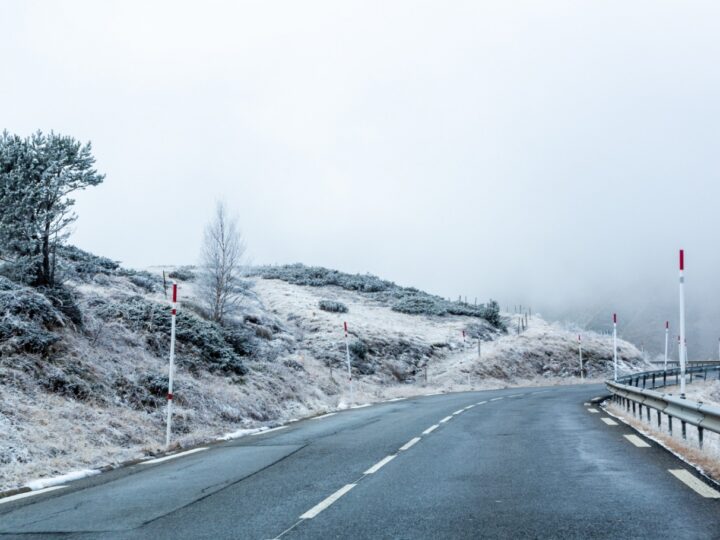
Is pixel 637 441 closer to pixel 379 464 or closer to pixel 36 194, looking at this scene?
pixel 379 464

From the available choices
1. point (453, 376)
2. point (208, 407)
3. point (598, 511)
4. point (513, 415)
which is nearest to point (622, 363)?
point (453, 376)

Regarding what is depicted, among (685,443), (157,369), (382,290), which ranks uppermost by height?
(382,290)

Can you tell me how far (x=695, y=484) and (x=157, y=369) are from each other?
14397 mm

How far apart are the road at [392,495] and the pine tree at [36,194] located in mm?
9144

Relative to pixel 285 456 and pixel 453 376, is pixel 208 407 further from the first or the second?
pixel 453 376

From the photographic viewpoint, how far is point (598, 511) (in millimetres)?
6184

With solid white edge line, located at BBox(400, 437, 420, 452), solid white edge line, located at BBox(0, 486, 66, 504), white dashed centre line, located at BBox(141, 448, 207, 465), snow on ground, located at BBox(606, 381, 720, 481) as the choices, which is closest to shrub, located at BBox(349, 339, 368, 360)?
snow on ground, located at BBox(606, 381, 720, 481)

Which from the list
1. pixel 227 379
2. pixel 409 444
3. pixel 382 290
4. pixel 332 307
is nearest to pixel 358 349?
pixel 332 307

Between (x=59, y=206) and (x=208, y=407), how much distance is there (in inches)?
283

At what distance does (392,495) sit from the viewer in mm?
7281

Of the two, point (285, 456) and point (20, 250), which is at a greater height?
point (20, 250)

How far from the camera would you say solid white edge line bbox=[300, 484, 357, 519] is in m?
6.42

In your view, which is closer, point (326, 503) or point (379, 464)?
point (326, 503)

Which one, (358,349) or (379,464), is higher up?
(358,349)
